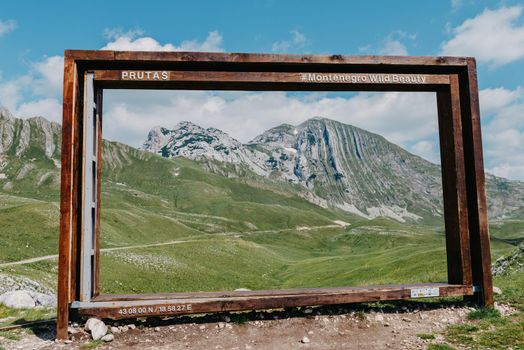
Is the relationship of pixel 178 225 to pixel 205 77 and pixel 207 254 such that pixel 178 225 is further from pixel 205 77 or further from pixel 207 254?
pixel 205 77

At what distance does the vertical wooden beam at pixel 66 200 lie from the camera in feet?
35.8

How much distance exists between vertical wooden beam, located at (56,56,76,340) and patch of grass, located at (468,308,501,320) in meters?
11.4

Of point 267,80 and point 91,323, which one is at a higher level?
point 267,80

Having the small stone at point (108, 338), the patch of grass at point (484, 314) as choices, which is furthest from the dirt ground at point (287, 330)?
the patch of grass at point (484, 314)

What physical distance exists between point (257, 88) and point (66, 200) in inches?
261

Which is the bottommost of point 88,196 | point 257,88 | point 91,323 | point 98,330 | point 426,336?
point 426,336

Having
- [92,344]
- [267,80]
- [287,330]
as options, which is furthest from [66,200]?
[287,330]

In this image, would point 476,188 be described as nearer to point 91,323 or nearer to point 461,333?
point 461,333

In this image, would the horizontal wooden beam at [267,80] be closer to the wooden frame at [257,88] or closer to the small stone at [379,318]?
the wooden frame at [257,88]

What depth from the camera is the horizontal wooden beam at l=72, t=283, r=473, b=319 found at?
11.3 m

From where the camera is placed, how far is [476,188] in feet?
42.6

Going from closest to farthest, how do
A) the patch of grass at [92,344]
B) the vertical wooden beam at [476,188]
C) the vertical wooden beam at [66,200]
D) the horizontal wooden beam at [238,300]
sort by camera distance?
the patch of grass at [92,344]
the vertical wooden beam at [66,200]
the horizontal wooden beam at [238,300]
the vertical wooden beam at [476,188]

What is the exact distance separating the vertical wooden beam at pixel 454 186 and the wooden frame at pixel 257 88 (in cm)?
3

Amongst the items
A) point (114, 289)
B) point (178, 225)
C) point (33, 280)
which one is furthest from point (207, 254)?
point (178, 225)
